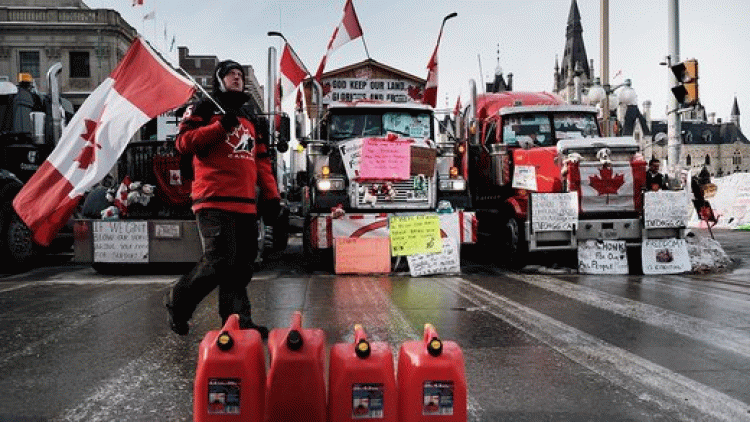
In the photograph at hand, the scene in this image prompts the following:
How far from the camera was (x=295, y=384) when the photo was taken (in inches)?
107

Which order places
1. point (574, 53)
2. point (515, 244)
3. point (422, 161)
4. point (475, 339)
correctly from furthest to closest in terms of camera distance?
point (574, 53), point (515, 244), point (422, 161), point (475, 339)

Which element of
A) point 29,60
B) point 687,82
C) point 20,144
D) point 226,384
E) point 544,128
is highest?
point 29,60

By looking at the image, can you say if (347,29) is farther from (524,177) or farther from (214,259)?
(214,259)

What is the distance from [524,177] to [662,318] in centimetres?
534

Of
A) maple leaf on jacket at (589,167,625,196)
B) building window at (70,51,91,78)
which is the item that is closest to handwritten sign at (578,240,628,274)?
maple leaf on jacket at (589,167,625,196)

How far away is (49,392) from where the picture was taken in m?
3.77

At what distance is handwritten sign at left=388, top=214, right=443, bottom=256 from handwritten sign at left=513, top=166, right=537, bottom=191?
5.83ft

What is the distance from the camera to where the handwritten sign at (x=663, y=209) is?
34.8ft

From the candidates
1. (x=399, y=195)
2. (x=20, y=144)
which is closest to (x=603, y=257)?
(x=399, y=195)

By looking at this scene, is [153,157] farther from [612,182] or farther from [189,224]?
[612,182]

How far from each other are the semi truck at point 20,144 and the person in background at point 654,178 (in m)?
9.77

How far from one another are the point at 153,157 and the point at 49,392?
6.92 metres

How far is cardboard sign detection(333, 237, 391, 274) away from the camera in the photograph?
33.9 feet

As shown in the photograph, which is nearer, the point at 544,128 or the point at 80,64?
the point at 544,128
